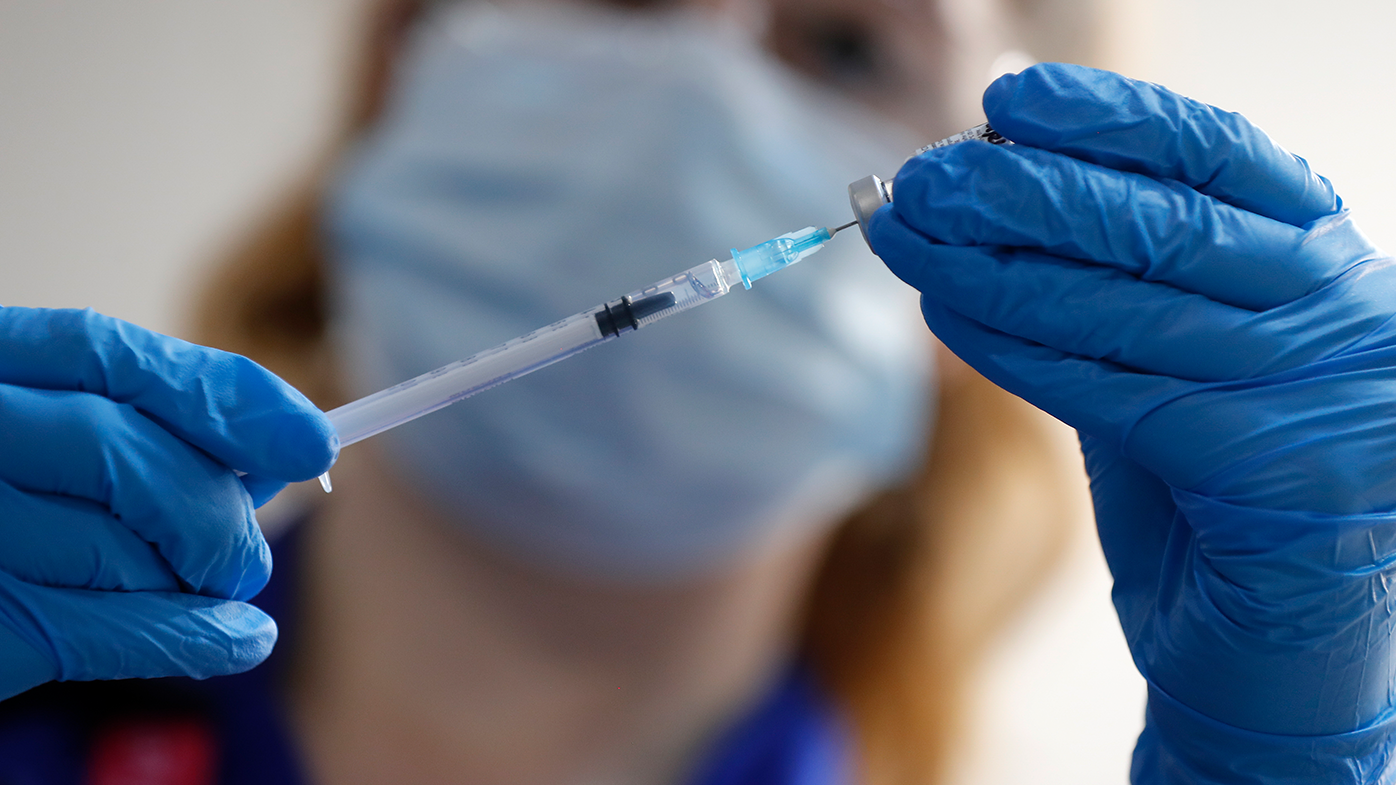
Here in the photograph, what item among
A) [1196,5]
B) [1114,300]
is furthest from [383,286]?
[1196,5]

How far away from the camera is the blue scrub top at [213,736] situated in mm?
1413

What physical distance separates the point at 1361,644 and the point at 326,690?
179 cm

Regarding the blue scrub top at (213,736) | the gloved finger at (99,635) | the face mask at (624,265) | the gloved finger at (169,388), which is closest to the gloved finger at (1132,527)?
the face mask at (624,265)

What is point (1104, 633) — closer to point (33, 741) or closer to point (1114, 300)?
point (1114, 300)

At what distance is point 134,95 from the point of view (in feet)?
5.53

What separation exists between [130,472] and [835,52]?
1.36 m

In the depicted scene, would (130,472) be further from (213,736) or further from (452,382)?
(213,736)

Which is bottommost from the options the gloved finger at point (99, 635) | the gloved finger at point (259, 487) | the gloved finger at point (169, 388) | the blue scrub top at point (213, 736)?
the blue scrub top at point (213, 736)

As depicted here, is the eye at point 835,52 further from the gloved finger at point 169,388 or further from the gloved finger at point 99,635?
the gloved finger at point 99,635

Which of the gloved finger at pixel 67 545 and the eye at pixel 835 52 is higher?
the eye at pixel 835 52

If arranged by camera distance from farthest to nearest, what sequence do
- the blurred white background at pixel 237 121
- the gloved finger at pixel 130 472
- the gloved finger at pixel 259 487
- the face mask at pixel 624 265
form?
the blurred white background at pixel 237 121, the face mask at pixel 624 265, the gloved finger at pixel 259 487, the gloved finger at pixel 130 472

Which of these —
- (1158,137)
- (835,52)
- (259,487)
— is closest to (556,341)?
(259,487)

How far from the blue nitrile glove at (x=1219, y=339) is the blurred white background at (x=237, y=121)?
99 cm

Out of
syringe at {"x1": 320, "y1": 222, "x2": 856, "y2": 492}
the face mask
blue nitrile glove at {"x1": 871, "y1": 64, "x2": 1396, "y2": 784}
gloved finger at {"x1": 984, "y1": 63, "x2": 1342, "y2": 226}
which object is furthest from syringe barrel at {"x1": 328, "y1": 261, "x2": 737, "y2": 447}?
the face mask
